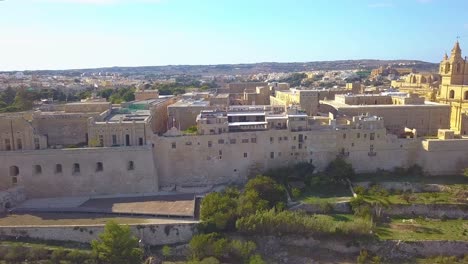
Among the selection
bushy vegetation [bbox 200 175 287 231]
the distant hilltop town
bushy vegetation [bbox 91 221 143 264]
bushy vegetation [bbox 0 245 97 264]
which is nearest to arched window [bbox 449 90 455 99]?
the distant hilltop town

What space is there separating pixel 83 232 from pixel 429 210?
67.0 feet

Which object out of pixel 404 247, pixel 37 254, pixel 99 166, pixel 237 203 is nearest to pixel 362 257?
pixel 404 247

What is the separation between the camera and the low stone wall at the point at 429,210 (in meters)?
27.9

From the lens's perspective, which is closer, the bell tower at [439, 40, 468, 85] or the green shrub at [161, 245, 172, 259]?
the green shrub at [161, 245, 172, 259]

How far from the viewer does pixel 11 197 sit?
28219mm

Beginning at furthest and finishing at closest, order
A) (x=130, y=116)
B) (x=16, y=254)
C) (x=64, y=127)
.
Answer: (x=130, y=116), (x=64, y=127), (x=16, y=254)

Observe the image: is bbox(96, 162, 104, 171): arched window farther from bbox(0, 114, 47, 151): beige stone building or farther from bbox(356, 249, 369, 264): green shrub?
bbox(356, 249, 369, 264): green shrub

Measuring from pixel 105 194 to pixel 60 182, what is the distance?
117 inches

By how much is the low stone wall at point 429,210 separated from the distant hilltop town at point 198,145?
16.8 feet

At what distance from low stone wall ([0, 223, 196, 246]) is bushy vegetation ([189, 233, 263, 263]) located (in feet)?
5.84

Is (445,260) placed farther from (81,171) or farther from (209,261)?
(81,171)

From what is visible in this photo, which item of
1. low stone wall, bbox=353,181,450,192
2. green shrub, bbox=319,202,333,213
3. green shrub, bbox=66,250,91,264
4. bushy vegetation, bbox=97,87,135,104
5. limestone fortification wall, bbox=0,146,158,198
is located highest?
bushy vegetation, bbox=97,87,135,104

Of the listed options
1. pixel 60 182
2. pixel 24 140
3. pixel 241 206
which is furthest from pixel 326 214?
pixel 24 140

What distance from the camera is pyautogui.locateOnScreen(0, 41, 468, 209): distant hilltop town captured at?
29688 mm
